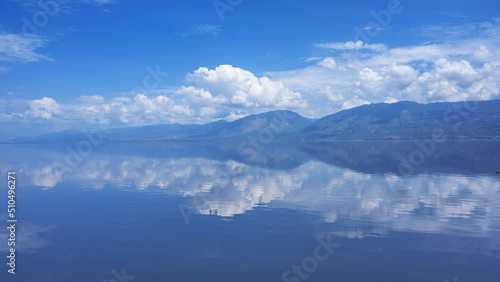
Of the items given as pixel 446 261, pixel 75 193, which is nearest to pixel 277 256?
pixel 446 261

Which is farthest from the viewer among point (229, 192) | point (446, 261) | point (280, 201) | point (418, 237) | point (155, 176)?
point (155, 176)

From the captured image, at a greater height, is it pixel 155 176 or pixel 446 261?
pixel 155 176

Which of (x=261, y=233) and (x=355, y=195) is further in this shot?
(x=355, y=195)

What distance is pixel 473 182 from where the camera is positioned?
6494 centimetres

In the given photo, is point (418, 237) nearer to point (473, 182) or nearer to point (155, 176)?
point (473, 182)

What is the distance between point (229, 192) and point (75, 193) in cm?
3242

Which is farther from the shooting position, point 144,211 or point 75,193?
point 75,193

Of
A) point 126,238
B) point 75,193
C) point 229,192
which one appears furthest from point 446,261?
point 75,193

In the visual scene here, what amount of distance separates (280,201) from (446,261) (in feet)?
87.9

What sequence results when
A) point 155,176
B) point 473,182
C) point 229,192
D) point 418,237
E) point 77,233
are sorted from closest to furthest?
point 418,237 < point 77,233 < point 229,192 < point 473,182 < point 155,176

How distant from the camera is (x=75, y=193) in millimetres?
60094

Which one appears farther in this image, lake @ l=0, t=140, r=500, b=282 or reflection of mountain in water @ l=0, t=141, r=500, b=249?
reflection of mountain in water @ l=0, t=141, r=500, b=249

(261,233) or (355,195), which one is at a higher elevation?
(355,195)

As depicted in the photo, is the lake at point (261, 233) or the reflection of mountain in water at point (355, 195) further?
the reflection of mountain in water at point (355, 195)
